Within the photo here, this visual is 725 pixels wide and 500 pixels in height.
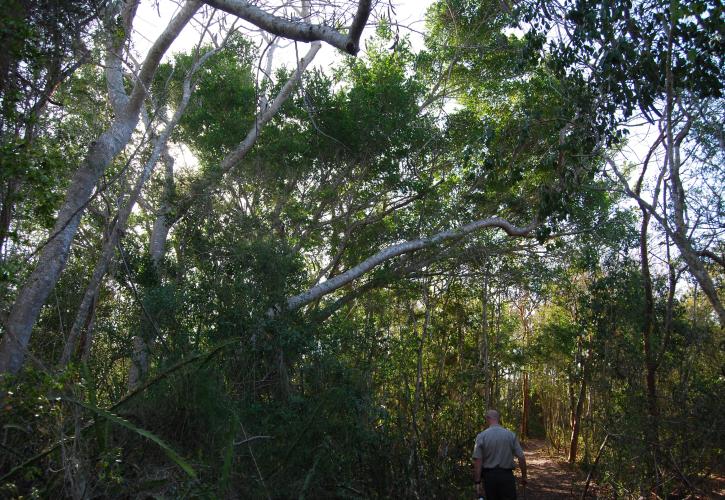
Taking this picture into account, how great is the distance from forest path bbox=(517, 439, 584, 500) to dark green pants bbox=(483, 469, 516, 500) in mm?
4111

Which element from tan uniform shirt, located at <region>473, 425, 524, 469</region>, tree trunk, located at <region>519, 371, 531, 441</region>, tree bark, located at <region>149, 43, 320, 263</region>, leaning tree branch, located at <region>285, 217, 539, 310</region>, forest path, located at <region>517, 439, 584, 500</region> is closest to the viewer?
tan uniform shirt, located at <region>473, 425, 524, 469</region>

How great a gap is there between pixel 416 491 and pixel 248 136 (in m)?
7.37

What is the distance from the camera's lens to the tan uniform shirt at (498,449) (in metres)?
6.36

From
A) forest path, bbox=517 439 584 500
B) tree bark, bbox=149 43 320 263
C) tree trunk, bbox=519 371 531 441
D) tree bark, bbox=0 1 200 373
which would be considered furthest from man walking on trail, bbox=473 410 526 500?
tree trunk, bbox=519 371 531 441

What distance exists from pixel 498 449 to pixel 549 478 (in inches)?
366

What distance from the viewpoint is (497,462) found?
6.38 meters

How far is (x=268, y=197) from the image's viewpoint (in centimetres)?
1169

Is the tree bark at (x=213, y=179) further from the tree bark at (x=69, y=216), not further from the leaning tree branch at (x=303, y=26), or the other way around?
the leaning tree branch at (x=303, y=26)

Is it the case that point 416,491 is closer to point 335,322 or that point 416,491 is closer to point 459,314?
point 335,322

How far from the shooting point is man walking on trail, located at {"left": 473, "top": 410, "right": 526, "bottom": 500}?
6367 mm

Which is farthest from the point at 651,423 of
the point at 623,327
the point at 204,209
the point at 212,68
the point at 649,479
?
the point at 212,68

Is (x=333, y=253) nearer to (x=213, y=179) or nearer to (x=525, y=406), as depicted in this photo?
(x=213, y=179)

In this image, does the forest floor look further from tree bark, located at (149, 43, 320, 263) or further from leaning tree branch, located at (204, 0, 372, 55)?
leaning tree branch, located at (204, 0, 372, 55)

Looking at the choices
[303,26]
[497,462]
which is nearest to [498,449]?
[497,462]
